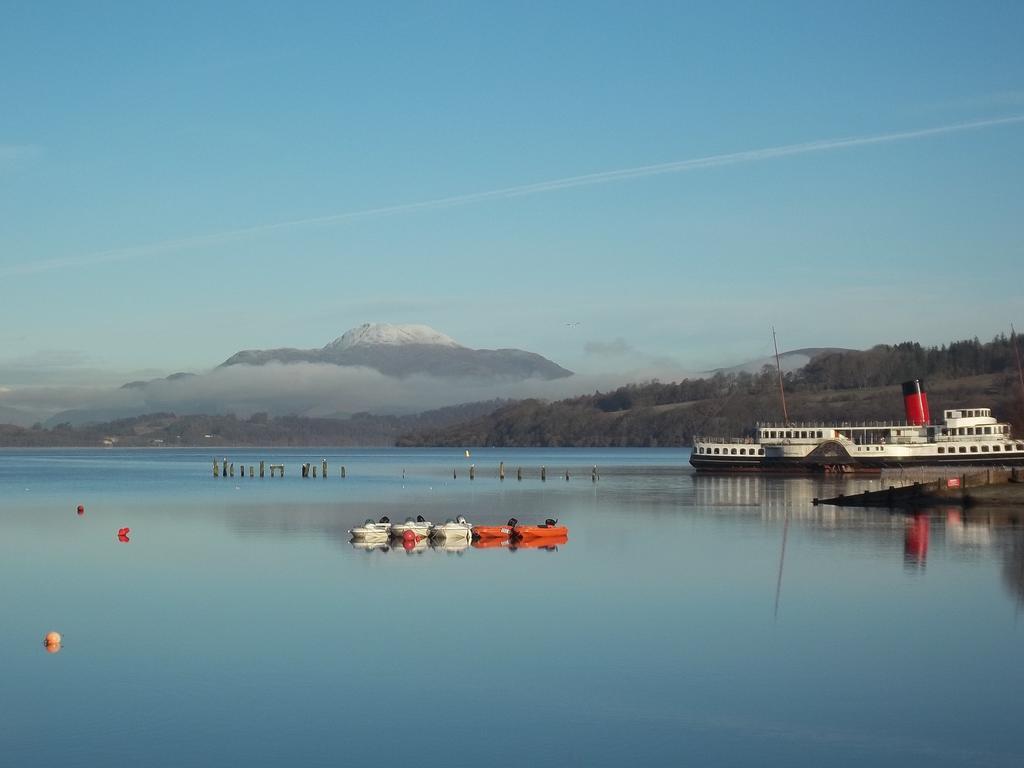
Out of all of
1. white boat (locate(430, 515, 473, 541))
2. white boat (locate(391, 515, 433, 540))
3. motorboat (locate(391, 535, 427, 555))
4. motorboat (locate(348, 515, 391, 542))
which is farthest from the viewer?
white boat (locate(430, 515, 473, 541))

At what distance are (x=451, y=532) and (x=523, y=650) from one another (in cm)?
2596

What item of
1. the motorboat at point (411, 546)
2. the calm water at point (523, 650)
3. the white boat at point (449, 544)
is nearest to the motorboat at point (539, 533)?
the calm water at point (523, 650)

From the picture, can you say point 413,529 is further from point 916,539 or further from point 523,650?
point 523,650

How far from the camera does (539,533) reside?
56.2 metres

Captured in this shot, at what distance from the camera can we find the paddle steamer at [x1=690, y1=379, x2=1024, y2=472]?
109938 millimetres

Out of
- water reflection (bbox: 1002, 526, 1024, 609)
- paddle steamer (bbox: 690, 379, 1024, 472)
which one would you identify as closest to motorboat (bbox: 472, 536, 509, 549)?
water reflection (bbox: 1002, 526, 1024, 609)

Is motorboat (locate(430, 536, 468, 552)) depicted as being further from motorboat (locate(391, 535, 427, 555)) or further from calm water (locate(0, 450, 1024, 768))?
calm water (locate(0, 450, 1024, 768))

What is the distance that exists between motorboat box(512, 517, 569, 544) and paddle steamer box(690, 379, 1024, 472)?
6320cm

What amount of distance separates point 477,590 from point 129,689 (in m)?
16.0

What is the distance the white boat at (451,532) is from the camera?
181 ft

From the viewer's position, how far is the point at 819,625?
32.8m

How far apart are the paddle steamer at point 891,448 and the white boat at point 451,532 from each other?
66.6 meters

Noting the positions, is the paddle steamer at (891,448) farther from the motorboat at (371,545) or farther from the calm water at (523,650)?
the motorboat at (371,545)

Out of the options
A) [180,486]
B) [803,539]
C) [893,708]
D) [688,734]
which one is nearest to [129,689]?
[688,734]
